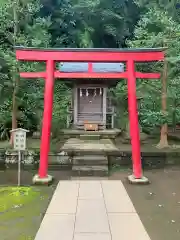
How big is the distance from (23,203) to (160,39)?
8236 millimetres

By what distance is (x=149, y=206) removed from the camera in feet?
19.5

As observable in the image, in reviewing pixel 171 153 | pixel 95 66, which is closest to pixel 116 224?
pixel 171 153

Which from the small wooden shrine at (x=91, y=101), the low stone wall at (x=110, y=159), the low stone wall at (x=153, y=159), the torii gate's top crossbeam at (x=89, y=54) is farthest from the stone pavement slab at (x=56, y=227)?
the small wooden shrine at (x=91, y=101)

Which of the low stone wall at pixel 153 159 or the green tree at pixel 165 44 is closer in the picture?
the low stone wall at pixel 153 159

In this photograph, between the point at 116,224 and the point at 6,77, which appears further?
the point at 6,77

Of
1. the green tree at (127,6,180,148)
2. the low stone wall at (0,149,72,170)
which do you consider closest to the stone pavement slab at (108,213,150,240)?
the low stone wall at (0,149,72,170)

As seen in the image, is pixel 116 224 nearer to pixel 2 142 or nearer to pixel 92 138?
pixel 92 138

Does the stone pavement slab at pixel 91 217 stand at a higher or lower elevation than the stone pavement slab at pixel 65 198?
lower

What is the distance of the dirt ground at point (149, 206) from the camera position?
466 centimetres

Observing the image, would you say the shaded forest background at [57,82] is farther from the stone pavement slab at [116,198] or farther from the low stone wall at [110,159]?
the stone pavement slab at [116,198]

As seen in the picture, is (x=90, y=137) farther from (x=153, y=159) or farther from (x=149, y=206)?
(x=149, y=206)

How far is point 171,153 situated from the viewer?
10203mm

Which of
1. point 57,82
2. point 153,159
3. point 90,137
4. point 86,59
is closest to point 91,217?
point 86,59

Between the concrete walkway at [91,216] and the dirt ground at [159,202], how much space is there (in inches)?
7.9
